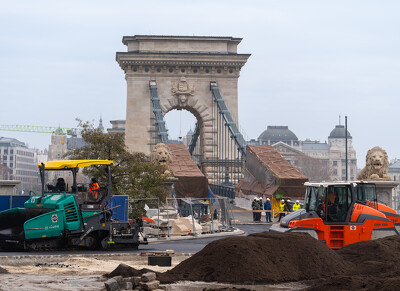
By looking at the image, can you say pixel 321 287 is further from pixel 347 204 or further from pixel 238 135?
pixel 238 135

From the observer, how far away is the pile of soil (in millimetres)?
18469

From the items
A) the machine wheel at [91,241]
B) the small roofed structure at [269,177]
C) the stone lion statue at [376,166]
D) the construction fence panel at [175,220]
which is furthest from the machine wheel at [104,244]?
the small roofed structure at [269,177]

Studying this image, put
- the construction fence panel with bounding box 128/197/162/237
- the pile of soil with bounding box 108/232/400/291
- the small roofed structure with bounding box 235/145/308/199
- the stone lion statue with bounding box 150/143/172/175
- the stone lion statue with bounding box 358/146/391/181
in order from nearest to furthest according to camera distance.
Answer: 1. the pile of soil with bounding box 108/232/400/291
2. the construction fence panel with bounding box 128/197/162/237
3. the stone lion statue with bounding box 358/146/391/181
4. the stone lion statue with bounding box 150/143/172/175
5. the small roofed structure with bounding box 235/145/308/199

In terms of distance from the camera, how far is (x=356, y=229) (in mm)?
25891

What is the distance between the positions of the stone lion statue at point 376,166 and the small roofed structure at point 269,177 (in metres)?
11.5

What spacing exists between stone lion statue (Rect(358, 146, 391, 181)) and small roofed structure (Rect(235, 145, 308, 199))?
11.5 meters

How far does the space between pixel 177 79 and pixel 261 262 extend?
179 feet

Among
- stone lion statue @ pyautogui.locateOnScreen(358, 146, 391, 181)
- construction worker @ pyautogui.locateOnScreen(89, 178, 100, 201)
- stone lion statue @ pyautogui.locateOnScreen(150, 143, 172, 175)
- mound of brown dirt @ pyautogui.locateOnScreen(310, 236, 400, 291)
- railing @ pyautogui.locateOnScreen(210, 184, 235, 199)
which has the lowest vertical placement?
mound of brown dirt @ pyautogui.locateOnScreen(310, 236, 400, 291)

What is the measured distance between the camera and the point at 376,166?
40.1 meters

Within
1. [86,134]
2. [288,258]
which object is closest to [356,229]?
[288,258]

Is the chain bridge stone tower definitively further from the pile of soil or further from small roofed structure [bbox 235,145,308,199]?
the pile of soil

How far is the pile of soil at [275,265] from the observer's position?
18.5 meters

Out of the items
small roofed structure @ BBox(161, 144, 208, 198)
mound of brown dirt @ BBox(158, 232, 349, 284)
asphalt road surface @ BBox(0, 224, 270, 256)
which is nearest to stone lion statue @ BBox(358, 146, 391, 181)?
asphalt road surface @ BBox(0, 224, 270, 256)

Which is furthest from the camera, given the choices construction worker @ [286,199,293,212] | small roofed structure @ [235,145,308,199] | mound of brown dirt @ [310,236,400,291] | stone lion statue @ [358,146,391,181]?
small roofed structure @ [235,145,308,199]
